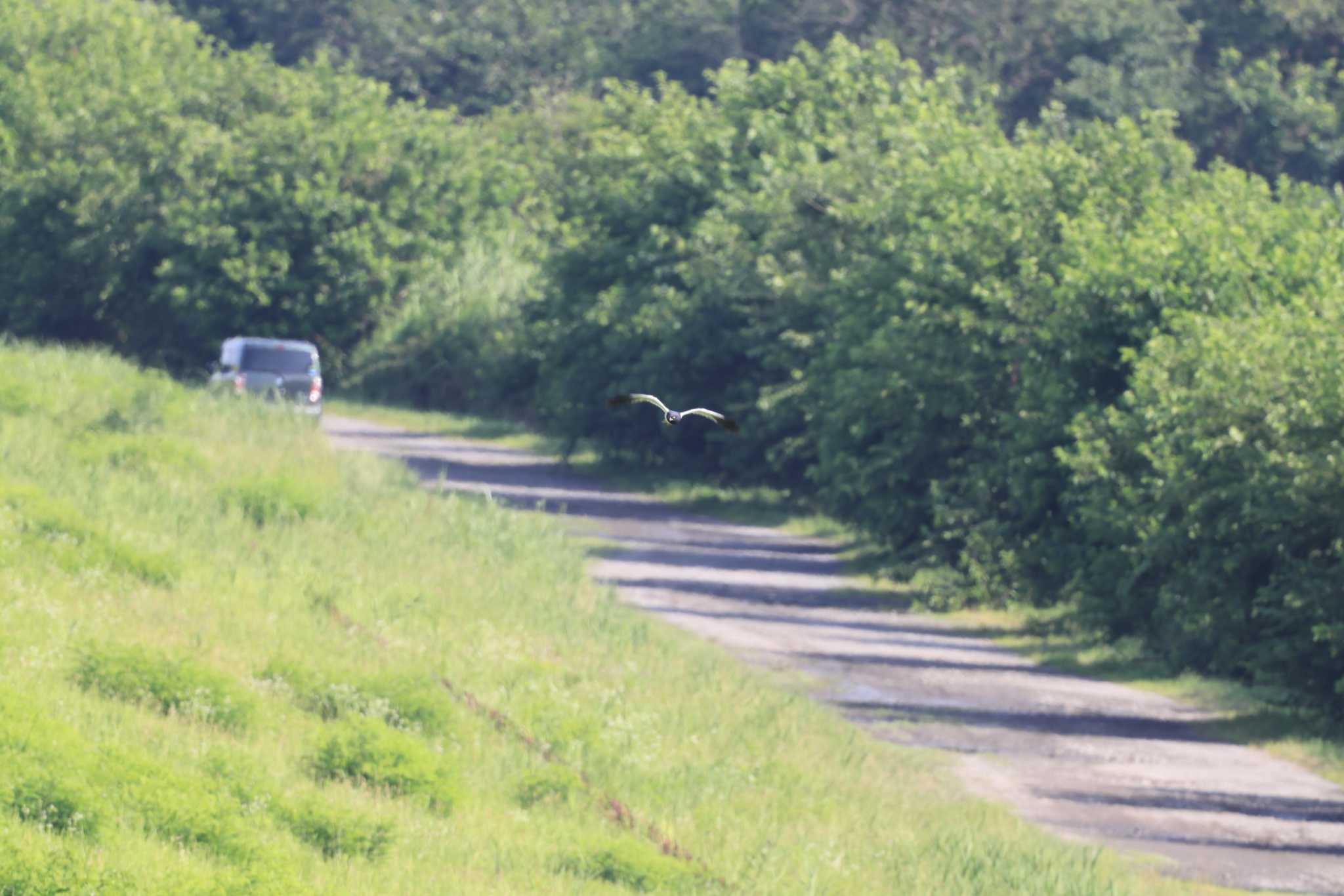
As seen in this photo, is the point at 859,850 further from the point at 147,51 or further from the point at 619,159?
the point at 147,51

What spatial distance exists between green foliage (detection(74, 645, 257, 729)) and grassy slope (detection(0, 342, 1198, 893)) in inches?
1.0

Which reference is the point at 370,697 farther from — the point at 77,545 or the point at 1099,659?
the point at 1099,659

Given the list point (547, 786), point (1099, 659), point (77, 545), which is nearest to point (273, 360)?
point (1099, 659)

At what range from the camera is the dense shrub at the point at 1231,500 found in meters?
20.1

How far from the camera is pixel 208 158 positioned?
56250 mm

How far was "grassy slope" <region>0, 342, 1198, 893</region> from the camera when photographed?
468 inches

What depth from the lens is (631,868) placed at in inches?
501

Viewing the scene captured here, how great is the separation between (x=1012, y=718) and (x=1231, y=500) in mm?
3364

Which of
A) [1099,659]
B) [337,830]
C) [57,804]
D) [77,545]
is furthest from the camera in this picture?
[1099,659]

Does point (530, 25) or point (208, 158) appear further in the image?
point (530, 25)

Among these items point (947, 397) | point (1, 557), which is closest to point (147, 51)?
point (947, 397)

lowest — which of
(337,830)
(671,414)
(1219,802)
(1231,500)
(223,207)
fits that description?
(1219,802)

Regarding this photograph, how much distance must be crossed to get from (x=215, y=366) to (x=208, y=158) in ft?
59.7

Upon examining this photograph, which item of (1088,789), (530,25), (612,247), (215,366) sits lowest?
(1088,789)
